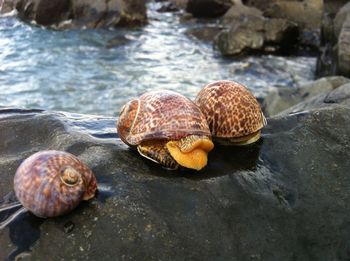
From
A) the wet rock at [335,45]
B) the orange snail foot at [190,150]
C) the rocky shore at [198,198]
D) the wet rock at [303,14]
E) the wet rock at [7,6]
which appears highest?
the orange snail foot at [190,150]

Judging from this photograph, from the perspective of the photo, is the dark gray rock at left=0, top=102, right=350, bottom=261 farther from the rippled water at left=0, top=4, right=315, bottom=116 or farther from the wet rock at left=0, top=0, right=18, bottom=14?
the wet rock at left=0, top=0, right=18, bottom=14

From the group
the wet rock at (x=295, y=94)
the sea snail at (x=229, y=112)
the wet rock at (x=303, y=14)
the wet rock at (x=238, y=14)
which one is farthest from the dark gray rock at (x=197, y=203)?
the wet rock at (x=238, y=14)

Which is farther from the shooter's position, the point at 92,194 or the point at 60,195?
the point at 92,194

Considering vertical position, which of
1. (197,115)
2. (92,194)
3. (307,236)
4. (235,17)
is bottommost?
(235,17)

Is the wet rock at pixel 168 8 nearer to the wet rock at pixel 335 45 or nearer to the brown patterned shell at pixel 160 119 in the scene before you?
the wet rock at pixel 335 45

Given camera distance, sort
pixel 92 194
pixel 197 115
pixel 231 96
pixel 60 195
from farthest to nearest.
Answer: pixel 231 96
pixel 197 115
pixel 92 194
pixel 60 195

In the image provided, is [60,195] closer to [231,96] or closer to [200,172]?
[200,172]

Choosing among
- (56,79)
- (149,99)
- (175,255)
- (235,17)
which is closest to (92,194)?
(175,255)
